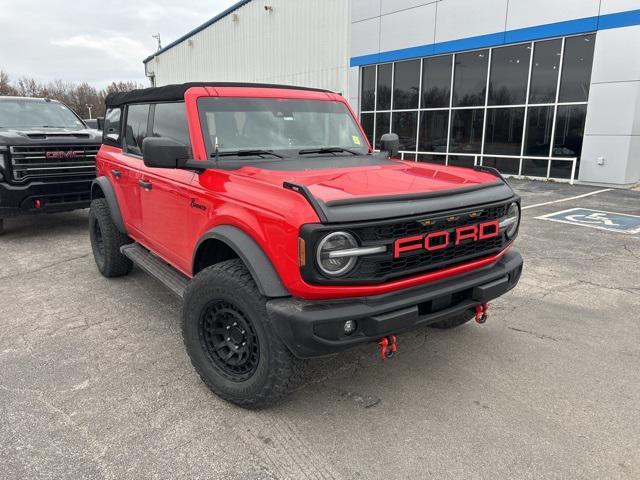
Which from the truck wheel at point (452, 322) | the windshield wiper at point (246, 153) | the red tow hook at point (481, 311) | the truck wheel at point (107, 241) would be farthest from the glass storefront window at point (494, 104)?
the truck wheel at point (107, 241)

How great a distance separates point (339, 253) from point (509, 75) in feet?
44.0

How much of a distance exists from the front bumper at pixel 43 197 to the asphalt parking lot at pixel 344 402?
7.92 ft

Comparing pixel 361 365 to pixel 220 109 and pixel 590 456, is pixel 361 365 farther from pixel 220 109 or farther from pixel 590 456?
pixel 220 109

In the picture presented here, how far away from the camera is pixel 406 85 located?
1631 centimetres

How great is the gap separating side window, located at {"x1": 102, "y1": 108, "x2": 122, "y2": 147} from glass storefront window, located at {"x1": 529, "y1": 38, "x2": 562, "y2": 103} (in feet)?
38.5

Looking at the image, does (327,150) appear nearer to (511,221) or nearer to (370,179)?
(370,179)

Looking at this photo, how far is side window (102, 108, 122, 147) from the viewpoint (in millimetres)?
4863

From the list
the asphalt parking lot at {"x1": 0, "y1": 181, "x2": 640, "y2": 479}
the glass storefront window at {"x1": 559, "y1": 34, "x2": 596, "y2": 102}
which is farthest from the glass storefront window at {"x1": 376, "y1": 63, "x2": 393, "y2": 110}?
the asphalt parking lot at {"x1": 0, "y1": 181, "x2": 640, "y2": 479}

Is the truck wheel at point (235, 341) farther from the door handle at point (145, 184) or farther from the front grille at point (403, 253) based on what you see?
the door handle at point (145, 184)

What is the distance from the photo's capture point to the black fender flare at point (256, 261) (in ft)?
7.77

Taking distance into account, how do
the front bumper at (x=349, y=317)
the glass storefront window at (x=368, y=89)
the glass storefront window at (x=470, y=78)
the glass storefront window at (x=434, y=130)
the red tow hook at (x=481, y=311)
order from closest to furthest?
the front bumper at (x=349, y=317) → the red tow hook at (x=481, y=311) → the glass storefront window at (x=470, y=78) → the glass storefront window at (x=434, y=130) → the glass storefront window at (x=368, y=89)

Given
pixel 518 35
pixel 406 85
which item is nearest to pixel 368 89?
pixel 406 85

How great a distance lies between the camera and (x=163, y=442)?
8.18 feet

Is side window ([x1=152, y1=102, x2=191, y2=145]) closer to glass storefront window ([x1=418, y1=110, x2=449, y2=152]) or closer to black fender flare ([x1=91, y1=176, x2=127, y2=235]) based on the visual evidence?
black fender flare ([x1=91, y1=176, x2=127, y2=235])
